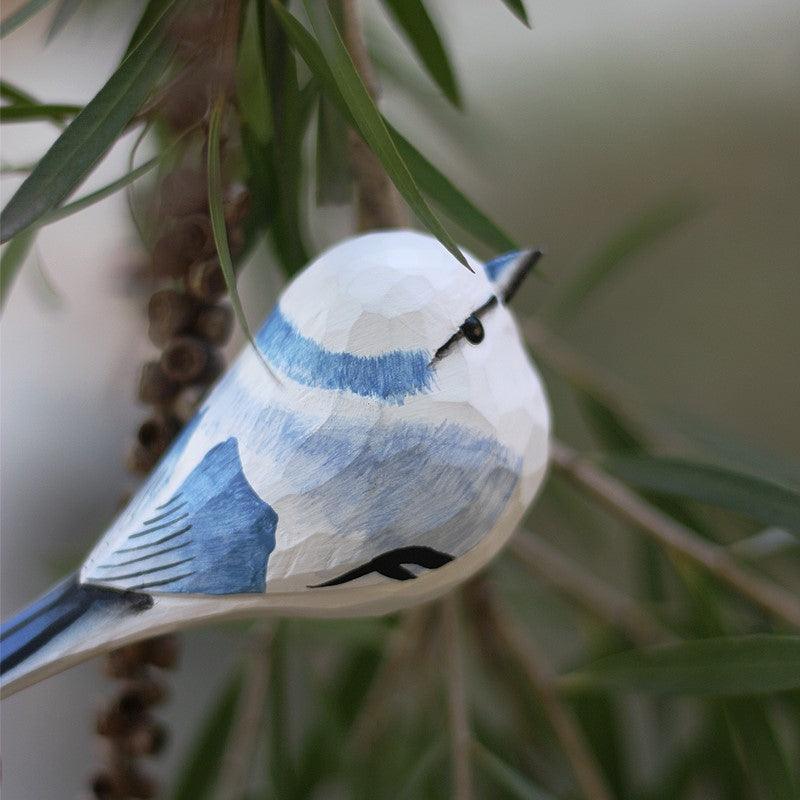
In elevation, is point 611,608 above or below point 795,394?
above

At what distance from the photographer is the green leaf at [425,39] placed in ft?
1.34

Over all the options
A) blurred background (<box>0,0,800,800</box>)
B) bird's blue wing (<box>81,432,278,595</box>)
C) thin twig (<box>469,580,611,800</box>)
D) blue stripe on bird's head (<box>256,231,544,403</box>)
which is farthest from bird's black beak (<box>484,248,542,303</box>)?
blurred background (<box>0,0,800,800</box>)

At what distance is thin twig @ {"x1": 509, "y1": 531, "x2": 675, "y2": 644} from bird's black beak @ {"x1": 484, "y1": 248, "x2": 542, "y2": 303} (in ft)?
0.85

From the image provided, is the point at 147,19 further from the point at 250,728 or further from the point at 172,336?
the point at 250,728

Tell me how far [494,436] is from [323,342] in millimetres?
66

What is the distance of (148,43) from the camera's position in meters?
0.33

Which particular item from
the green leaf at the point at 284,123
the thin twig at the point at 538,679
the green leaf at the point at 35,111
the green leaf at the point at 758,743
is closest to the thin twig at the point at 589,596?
the thin twig at the point at 538,679

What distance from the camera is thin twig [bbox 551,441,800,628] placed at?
496 mm

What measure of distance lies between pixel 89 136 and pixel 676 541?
359 millimetres

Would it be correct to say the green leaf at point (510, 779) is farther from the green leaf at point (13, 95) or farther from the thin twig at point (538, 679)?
the green leaf at point (13, 95)

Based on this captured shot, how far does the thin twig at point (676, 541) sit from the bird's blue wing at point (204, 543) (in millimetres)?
261

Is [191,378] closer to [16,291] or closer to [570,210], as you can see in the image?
[16,291]

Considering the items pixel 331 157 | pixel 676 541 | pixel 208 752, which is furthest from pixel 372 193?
pixel 208 752

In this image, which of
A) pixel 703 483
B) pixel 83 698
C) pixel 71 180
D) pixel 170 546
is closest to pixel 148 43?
pixel 71 180
